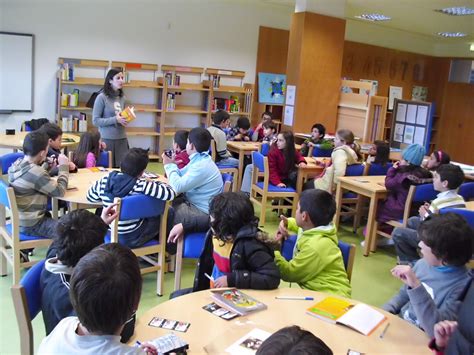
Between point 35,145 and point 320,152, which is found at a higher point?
point 35,145

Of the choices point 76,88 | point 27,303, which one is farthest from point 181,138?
point 76,88

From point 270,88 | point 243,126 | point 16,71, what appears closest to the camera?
point 243,126

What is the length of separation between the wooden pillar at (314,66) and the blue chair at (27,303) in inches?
251

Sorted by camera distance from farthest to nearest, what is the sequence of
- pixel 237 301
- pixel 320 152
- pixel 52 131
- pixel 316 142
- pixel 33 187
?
1. pixel 316 142
2. pixel 320 152
3. pixel 52 131
4. pixel 33 187
5. pixel 237 301

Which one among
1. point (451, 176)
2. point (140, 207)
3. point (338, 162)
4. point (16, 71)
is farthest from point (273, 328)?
point (16, 71)

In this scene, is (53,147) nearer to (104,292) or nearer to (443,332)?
(104,292)

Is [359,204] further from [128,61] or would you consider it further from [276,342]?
[128,61]

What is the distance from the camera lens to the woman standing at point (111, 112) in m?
5.16

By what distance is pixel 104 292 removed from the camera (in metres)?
1.24

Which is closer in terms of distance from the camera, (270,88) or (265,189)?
(265,189)

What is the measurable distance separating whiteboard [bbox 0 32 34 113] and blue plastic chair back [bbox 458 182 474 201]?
250 inches

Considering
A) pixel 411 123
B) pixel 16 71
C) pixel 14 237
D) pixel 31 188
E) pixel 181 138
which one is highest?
pixel 16 71

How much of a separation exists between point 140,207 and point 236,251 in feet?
3.70

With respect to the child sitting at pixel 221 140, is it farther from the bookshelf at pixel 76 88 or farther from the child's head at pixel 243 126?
the bookshelf at pixel 76 88
